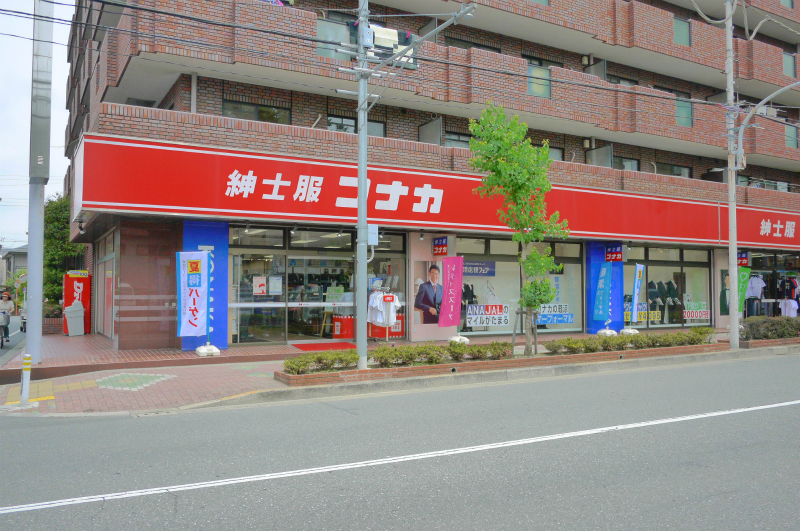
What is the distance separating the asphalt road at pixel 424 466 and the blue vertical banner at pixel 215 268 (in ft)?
17.4

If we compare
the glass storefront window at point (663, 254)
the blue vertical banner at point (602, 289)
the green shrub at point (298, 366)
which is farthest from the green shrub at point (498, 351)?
the glass storefront window at point (663, 254)

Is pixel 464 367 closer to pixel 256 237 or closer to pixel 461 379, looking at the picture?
pixel 461 379

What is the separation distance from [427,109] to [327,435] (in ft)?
41.5

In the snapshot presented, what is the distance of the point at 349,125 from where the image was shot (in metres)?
17.3

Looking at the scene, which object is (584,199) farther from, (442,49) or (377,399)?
(377,399)

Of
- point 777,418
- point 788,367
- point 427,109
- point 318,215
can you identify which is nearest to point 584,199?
point 427,109

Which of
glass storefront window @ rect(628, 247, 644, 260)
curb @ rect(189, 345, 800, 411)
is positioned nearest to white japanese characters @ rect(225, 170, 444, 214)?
curb @ rect(189, 345, 800, 411)

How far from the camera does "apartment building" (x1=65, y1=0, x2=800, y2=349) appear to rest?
13586 mm

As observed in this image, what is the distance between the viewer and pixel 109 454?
6582 mm

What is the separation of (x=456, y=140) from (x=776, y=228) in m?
14.4

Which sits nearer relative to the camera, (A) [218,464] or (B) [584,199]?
(A) [218,464]

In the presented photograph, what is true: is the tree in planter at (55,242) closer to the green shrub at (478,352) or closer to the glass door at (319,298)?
the glass door at (319,298)

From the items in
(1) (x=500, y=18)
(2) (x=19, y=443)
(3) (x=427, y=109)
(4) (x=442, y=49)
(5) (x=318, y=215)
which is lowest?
(2) (x=19, y=443)

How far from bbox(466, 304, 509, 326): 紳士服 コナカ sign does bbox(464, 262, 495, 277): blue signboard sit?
953 millimetres
